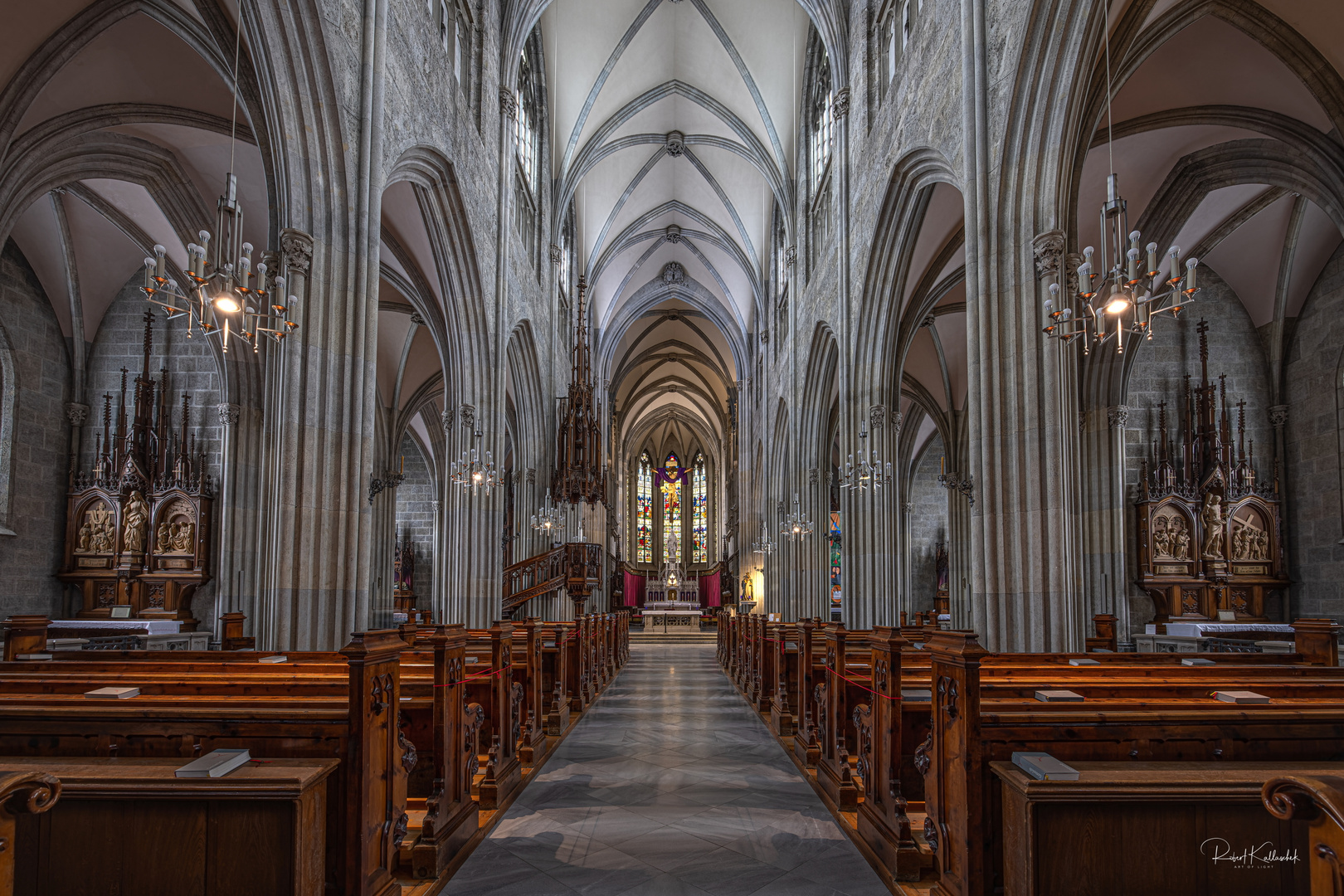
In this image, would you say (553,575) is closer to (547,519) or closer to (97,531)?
(547,519)

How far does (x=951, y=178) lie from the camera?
10.8 meters

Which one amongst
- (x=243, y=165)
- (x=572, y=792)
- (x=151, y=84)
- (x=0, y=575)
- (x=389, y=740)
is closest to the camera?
(x=389, y=740)

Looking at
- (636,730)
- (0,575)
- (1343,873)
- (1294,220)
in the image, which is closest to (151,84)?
(0,575)

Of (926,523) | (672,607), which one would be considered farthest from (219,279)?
(672,607)

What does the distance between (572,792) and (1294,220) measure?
1516 centimetres

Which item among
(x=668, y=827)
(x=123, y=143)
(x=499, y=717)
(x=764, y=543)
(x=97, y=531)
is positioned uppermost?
(x=123, y=143)

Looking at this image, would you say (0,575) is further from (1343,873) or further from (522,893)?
(1343,873)

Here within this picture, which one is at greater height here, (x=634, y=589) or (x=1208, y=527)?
(x=1208, y=527)

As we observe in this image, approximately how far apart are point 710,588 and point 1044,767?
146 feet

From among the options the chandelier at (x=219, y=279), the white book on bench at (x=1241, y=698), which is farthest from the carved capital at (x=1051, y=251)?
the chandelier at (x=219, y=279)

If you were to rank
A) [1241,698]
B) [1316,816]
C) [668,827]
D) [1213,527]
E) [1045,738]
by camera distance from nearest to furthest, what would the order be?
1. [1316,816]
2. [1045,738]
3. [1241,698]
4. [668,827]
5. [1213,527]

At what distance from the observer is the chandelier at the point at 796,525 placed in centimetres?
1983

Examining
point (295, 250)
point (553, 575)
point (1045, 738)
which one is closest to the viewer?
point (1045, 738)

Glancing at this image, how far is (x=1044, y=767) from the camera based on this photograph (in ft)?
10.6
